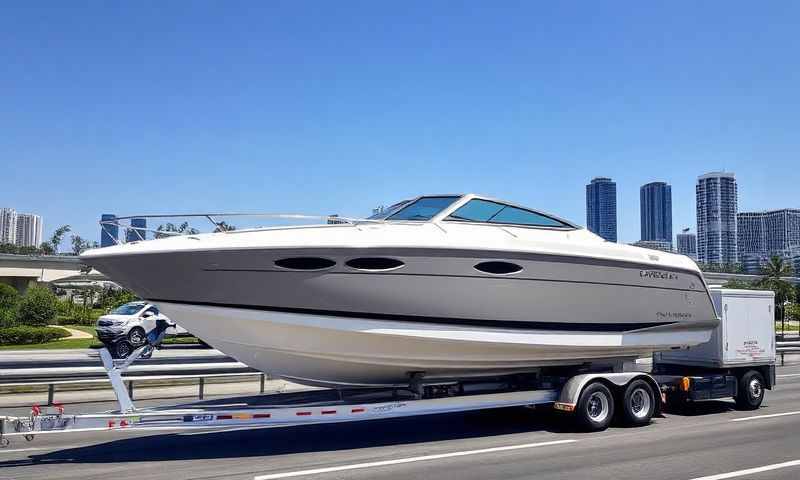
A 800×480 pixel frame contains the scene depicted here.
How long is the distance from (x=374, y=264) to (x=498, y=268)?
168 cm

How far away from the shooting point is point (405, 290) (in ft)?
25.4

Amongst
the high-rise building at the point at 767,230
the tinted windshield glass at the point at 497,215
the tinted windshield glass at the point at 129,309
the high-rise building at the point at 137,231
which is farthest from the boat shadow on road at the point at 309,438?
the high-rise building at the point at 767,230

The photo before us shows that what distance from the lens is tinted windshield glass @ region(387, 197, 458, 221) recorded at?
342 inches

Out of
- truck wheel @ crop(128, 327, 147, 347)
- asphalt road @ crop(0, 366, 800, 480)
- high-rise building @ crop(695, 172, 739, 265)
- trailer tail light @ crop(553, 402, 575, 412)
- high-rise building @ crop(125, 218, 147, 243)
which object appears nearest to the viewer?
asphalt road @ crop(0, 366, 800, 480)

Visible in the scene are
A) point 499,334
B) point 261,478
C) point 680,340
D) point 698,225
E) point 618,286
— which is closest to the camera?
point 261,478

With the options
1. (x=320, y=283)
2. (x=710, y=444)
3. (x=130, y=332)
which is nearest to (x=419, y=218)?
(x=320, y=283)

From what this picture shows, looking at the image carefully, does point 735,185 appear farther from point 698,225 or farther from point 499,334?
point 499,334

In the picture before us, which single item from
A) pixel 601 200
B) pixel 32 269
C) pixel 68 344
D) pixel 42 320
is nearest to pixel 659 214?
pixel 601 200

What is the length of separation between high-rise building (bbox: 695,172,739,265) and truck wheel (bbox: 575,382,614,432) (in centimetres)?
14829

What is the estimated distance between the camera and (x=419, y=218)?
862 centimetres

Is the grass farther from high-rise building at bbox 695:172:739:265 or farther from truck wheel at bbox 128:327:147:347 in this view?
high-rise building at bbox 695:172:739:265

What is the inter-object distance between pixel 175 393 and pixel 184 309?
6308mm

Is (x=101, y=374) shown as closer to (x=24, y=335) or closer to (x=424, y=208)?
(x=424, y=208)

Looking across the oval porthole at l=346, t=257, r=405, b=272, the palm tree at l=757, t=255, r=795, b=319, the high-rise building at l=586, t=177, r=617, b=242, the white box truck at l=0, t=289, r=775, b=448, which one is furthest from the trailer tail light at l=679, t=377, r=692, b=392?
the high-rise building at l=586, t=177, r=617, b=242
